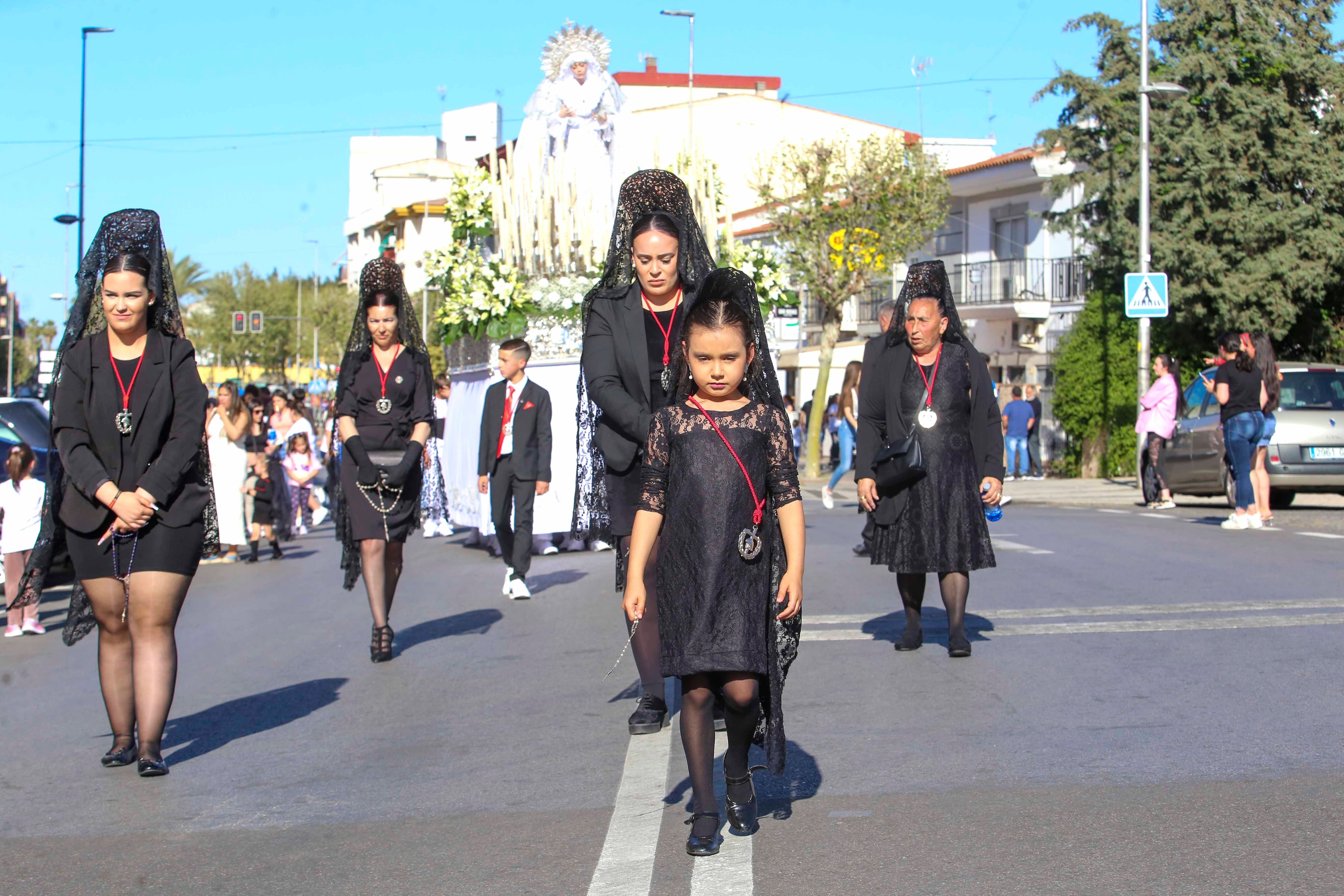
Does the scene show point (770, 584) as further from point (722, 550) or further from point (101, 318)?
point (101, 318)

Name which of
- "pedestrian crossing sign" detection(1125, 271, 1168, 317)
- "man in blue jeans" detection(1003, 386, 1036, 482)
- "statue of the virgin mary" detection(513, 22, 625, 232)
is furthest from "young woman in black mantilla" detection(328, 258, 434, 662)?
"man in blue jeans" detection(1003, 386, 1036, 482)

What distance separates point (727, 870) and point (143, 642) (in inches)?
104

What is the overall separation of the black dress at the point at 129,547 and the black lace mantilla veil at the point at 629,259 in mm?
1640

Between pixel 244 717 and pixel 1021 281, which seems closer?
pixel 244 717

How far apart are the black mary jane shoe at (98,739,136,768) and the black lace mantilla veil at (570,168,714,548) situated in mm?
2013

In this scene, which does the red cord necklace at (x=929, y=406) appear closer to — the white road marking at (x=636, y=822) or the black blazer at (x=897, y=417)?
the black blazer at (x=897, y=417)

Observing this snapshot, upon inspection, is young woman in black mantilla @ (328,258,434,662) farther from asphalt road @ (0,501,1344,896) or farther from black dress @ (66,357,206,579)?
black dress @ (66,357,206,579)

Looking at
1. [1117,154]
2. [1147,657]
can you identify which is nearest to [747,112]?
[1117,154]

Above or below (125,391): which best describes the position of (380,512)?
below

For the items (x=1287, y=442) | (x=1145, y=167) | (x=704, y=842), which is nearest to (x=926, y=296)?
(x=704, y=842)

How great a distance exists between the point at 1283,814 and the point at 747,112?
61295 mm

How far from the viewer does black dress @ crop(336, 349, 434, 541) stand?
8.23 meters

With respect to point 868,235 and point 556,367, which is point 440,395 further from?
point 868,235

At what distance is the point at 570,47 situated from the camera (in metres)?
16.4
